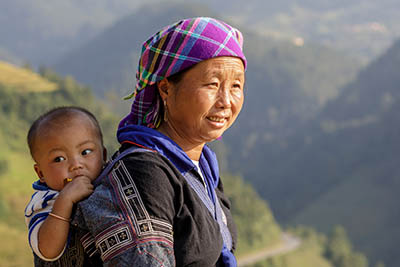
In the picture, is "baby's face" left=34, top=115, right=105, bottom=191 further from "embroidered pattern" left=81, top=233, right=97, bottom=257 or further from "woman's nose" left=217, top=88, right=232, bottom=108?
"woman's nose" left=217, top=88, right=232, bottom=108

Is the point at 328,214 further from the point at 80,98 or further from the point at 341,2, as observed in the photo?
the point at 341,2

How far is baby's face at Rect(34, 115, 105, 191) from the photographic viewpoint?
59.6 inches

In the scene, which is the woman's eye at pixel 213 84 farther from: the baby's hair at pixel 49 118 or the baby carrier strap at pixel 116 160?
the baby's hair at pixel 49 118

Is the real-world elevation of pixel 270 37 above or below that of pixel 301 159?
above

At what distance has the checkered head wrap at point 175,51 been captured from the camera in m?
1.52

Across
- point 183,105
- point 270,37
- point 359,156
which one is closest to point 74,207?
point 183,105

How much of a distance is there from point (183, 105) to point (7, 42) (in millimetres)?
163821

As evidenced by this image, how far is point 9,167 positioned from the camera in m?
30.1

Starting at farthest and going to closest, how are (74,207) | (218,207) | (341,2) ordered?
(341,2) < (218,207) < (74,207)

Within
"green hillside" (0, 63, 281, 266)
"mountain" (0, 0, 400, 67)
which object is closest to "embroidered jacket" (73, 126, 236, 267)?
"green hillside" (0, 63, 281, 266)

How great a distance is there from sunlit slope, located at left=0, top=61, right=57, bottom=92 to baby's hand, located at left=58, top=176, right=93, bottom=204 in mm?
39356

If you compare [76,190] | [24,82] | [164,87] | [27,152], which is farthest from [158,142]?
[24,82]

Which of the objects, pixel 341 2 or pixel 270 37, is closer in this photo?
pixel 270 37

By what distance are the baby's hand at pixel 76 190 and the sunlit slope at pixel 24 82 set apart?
3936 centimetres
